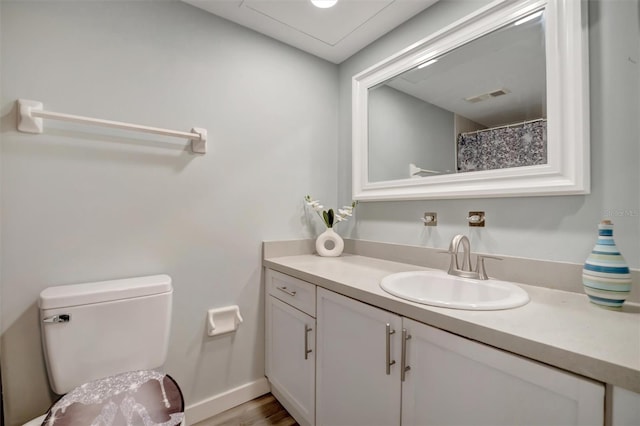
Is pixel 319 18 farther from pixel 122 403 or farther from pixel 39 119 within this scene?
pixel 122 403

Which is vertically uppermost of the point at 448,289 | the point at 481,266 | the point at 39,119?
the point at 39,119

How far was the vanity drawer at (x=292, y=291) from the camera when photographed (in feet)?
4.28

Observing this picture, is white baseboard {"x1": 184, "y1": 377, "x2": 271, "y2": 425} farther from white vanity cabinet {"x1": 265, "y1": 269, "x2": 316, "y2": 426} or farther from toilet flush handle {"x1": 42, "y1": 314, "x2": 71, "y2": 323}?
toilet flush handle {"x1": 42, "y1": 314, "x2": 71, "y2": 323}

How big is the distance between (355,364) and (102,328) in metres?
1.01

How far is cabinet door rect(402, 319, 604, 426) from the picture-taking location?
1.93 feet

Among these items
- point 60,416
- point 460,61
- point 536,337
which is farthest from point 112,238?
point 460,61

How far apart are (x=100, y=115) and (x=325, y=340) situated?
1.42 metres

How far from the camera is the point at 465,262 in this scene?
1243 mm

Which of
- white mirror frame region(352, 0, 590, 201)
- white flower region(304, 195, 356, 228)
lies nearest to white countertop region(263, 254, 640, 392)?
white mirror frame region(352, 0, 590, 201)

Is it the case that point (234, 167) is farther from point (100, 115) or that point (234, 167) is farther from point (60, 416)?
point (60, 416)

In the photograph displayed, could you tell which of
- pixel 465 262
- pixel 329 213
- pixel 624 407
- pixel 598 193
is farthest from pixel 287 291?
pixel 598 193

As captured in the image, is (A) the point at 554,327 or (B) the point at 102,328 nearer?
(A) the point at 554,327

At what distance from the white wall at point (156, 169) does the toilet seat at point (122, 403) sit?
0.39m

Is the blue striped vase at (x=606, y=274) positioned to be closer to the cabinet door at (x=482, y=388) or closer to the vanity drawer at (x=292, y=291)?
the cabinet door at (x=482, y=388)
